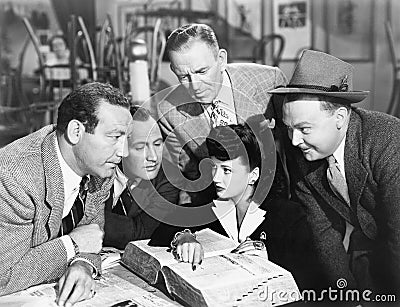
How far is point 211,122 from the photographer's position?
50.6 inches

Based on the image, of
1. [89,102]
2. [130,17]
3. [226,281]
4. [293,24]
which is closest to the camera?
[226,281]

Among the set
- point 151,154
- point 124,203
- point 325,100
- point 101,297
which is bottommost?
point 101,297

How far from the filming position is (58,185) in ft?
3.78

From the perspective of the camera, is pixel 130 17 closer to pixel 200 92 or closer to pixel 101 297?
pixel 200 92

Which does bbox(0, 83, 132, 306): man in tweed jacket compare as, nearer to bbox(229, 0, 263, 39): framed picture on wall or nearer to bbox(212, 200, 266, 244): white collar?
bbox(212, 200, 266, 244): white collar

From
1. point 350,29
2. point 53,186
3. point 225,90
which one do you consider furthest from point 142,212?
point 350,29

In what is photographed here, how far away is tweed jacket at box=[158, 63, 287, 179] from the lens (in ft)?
4.19

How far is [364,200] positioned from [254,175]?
0.77 ft

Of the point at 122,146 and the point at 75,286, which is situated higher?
the point at 122,146

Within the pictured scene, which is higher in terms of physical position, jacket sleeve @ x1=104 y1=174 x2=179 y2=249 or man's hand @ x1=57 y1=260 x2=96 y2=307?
jacket sleeve @ x1=104 y1=174 x2=179 y2=249

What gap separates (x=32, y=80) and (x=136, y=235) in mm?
1311

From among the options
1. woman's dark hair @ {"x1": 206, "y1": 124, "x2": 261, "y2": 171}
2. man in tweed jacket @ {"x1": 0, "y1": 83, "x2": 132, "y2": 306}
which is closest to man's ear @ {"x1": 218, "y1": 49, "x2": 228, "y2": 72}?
woman's dark hair @ {"x1": 206, "y1": 124, "x2": 261, "y2": 171}

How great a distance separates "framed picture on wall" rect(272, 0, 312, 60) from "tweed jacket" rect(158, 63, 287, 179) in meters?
0.53

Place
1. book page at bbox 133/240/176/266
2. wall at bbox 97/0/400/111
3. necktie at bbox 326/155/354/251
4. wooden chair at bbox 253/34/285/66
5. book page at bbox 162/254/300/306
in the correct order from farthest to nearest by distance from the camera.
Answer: wooden chair at bbox 253/34/285/66 < wall at bbox 97/0/400/111 < necktie at bbox 326/155/354/251 < book page at bbox 133/240/176/266 < book page at bbox 162/254/300/306
